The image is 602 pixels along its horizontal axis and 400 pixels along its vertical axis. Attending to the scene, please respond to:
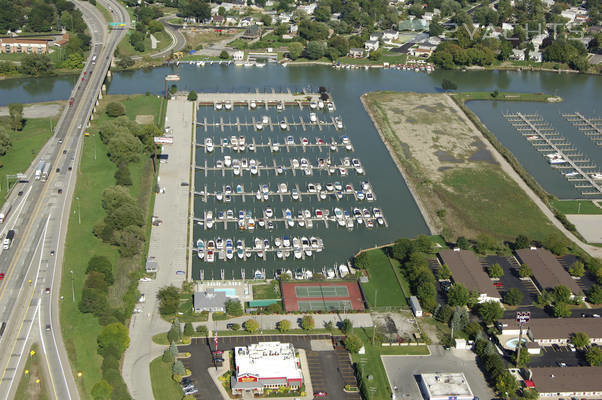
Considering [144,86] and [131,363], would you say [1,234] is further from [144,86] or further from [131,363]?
[144,86]

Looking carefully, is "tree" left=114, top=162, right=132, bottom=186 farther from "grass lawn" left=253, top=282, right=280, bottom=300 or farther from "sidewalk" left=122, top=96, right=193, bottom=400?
"grass lawn" left=253, top=282, right=280, bottom=300

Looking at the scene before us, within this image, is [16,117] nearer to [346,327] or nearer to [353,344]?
[346,327]

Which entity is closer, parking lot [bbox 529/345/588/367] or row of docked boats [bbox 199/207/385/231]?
parking lot [bbox 529/345/588/367]

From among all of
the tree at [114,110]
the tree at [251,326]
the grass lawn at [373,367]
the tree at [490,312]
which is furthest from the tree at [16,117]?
the tree at [490,312]

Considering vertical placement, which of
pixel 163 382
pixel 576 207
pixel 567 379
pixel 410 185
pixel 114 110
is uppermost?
pixel 163 382

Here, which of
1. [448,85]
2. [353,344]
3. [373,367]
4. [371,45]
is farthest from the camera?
[371,45]

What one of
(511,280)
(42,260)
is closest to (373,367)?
(511,280)

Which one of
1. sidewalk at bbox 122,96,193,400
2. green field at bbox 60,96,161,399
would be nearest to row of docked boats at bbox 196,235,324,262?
sidewalk at bbox 122,96,193,400
